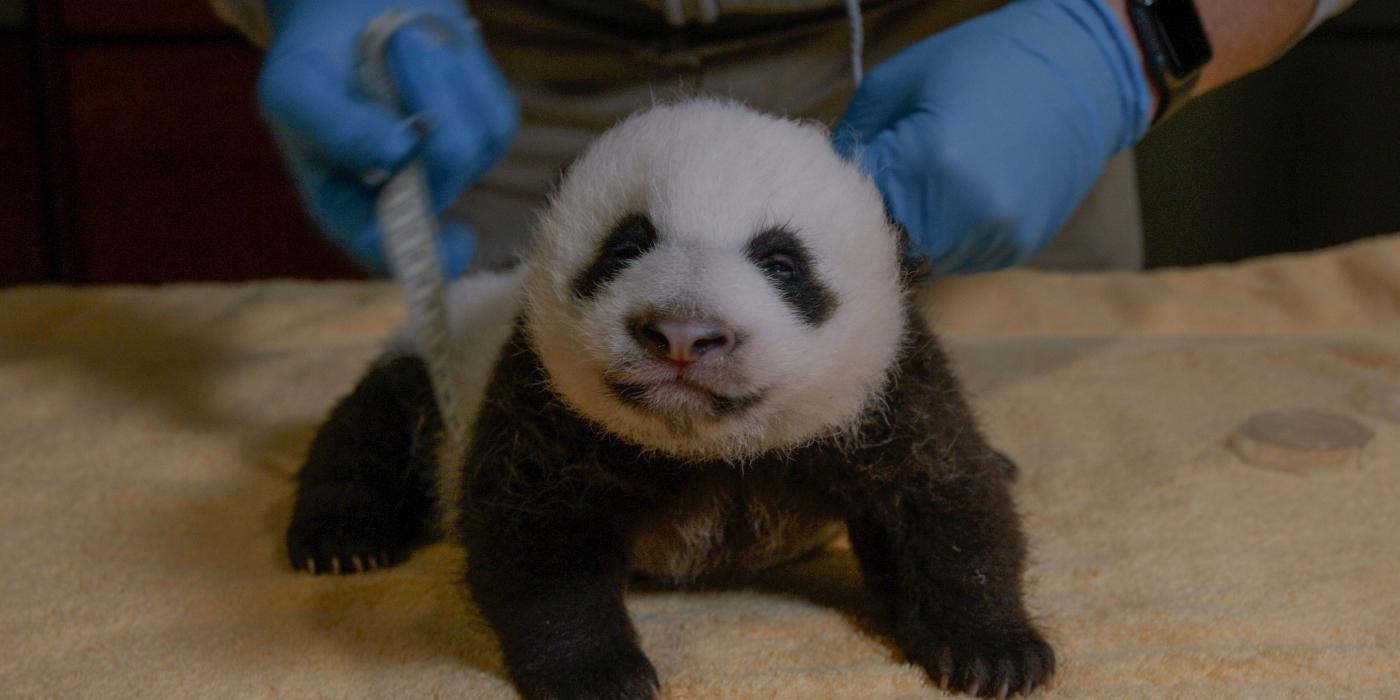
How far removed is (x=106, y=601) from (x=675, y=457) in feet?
2.17

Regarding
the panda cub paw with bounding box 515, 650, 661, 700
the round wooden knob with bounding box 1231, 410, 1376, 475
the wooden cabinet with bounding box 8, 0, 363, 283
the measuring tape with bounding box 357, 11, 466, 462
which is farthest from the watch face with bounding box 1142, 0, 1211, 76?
the wooden cabinet with bounding box 8, 0, 363, 283

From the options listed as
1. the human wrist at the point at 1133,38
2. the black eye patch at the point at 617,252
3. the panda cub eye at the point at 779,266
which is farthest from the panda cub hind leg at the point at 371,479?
the human wrist at the point at 1133,38

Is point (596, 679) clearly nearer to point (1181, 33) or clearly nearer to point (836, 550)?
point (836, 550)

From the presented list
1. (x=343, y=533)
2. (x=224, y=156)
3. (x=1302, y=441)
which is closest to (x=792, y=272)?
(x=343, y=533)

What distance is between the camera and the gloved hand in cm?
128

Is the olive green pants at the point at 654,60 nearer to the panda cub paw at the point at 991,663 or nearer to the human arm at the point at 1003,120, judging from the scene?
the human arm at the point at 1003,120

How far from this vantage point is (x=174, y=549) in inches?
61.3

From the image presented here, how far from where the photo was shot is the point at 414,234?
1.23m

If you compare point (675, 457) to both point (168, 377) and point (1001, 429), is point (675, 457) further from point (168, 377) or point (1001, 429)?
point (168, 377)

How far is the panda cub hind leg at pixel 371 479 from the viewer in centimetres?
151

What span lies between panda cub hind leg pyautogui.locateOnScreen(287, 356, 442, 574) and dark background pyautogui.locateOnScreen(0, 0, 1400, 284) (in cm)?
198

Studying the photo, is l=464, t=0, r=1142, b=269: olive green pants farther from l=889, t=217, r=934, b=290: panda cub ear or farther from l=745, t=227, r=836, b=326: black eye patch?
l=745, t=227, r=836, b=326: black eye patch

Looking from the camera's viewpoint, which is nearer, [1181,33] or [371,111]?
[371,111]

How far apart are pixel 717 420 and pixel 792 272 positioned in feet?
0.46
